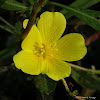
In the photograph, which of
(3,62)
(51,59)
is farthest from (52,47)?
(3,62)

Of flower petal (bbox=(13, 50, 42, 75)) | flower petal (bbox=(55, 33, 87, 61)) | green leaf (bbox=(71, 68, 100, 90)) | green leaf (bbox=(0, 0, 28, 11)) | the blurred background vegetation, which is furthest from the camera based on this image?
green leaf (bbox=(71, 68, 100, 90))

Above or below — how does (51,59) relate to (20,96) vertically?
above

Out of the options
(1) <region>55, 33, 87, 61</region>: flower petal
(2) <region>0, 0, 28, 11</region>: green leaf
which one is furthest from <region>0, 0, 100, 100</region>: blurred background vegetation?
(1) <region>55, 33, 87, 61</region>: flower petal

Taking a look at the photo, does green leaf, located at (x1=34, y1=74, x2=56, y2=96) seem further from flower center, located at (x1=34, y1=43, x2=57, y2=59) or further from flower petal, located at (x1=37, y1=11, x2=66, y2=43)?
flower petal, located at (x1=37, y1=11, x2=66, y2=43)

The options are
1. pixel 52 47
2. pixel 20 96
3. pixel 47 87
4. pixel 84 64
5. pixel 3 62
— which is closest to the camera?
pixel 47 87

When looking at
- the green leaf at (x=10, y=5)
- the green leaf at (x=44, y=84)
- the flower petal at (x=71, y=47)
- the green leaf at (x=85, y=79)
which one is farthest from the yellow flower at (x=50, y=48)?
the green leaf at (x=85, y=79)

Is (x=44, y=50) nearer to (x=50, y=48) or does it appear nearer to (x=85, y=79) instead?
(x=50, y=48)

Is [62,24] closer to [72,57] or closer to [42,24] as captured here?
[42,24]

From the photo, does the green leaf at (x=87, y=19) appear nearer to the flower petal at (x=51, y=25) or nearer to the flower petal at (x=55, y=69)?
the flower petal at (x=51, y=25)
